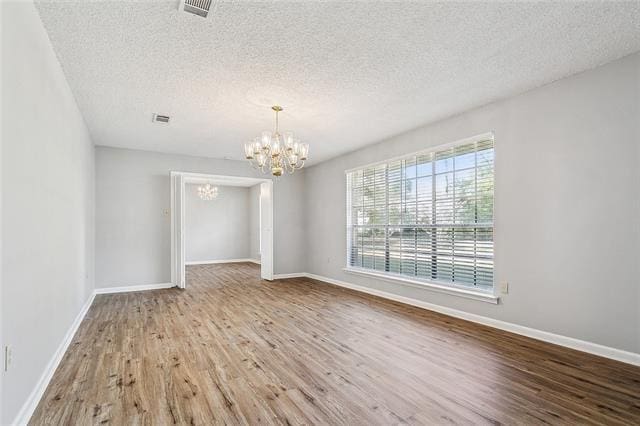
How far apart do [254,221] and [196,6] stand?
851 centimetres

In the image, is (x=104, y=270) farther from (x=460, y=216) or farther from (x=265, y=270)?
(x=460, y=216)

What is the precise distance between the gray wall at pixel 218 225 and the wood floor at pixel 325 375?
579 cm

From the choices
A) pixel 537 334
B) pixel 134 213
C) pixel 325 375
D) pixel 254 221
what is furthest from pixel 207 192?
pixel 537 334

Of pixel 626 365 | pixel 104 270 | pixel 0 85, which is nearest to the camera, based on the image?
pixel 0 85

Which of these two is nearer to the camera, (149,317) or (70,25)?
(70,25)

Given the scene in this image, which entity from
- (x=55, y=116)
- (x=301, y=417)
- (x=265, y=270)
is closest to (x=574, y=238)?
(x=301, y=417)

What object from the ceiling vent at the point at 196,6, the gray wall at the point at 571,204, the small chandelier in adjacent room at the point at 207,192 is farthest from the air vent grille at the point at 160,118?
the small chandelier in adjacent room at the point at 207,192

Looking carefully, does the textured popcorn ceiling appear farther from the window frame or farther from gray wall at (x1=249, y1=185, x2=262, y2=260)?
gray wall at (x1=249, y1=185, x2=262, y2=260)

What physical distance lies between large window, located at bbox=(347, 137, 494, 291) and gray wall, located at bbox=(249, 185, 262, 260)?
490cm

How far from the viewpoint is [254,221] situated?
33.9 feet

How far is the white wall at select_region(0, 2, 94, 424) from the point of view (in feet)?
5.57

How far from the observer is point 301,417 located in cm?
195

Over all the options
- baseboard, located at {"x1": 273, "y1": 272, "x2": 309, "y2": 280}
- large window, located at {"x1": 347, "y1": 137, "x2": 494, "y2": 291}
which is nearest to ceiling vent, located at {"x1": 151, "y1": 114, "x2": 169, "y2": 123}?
large window, located at {"x1": 347, "y1": 137, "x2": 494, "y2": 291}

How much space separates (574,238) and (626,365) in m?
1.10
